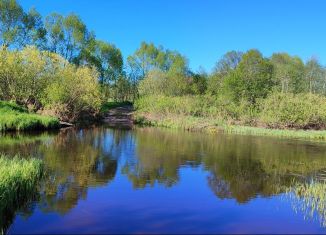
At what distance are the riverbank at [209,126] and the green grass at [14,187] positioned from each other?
35.5 metres

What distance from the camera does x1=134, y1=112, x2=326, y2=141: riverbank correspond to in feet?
148

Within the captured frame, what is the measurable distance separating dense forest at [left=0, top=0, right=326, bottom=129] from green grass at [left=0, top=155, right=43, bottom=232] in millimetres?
34669

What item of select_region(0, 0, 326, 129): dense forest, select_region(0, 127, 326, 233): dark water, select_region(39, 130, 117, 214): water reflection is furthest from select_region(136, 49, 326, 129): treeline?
select_region(39, 130, 117, 214): water reflection

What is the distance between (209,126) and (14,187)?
42.0m

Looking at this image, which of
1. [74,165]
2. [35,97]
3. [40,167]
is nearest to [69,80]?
[35,97]

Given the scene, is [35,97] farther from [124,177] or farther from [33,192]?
[33,192]

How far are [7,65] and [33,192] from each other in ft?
124

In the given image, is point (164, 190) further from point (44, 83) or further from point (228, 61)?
point (228, 61)

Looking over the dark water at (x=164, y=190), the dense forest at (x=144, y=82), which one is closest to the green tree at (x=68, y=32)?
the dense forest at (x=144, y=82)

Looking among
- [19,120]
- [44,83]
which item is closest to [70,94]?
[44,83]

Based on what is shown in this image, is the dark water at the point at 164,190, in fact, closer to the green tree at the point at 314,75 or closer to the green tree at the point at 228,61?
the green tree at the point at 228,61

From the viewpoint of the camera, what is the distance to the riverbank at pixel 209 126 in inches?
1779

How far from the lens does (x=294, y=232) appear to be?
11.8 meters

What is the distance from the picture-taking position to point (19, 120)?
36844 millimetres
